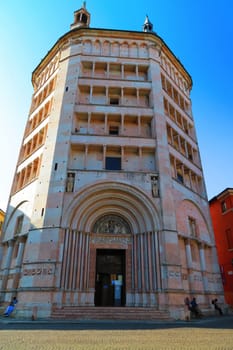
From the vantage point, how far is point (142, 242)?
56.4 ft

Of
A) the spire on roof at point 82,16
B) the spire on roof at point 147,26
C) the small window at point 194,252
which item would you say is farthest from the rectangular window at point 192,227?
the spire on roof at point 82,16

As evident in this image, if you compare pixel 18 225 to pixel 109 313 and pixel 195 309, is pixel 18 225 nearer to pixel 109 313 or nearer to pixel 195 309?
pixel 109 313

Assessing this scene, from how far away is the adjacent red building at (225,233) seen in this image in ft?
81.4

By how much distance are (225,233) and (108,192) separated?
15.8 m

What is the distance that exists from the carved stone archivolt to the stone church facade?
0.24ft

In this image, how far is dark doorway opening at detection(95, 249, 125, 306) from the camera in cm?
1683

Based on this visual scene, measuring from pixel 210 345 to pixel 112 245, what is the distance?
10980 mm

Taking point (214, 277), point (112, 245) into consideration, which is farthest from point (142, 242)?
point (214, 277)

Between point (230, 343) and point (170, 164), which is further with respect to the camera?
point (170, 164)

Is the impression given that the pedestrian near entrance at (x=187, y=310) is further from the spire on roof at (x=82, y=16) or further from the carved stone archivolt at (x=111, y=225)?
the spire on roof at (x=82, y=16)

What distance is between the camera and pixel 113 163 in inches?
785

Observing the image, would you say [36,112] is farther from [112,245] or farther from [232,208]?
[232,208]

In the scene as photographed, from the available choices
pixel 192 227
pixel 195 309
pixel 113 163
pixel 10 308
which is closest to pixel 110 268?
pixel 195 309

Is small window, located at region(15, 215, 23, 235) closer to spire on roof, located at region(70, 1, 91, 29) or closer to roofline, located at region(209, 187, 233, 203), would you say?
roofline, located at region(209, 187, 233, 203)
